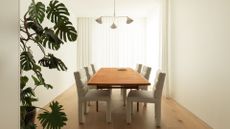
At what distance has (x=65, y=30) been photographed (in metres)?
2.21

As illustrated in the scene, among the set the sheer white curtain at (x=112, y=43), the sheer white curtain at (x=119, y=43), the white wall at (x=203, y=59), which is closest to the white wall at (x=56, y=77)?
the sheer white curtain at (x=112, y=43)

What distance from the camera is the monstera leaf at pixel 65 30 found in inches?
86.6

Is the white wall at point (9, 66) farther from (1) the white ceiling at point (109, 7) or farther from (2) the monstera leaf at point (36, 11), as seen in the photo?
(1) the white ceiling at point (109, 7)

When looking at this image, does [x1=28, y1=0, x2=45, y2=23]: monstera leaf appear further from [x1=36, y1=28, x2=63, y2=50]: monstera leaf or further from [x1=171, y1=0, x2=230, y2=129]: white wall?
[x1=171, y1=0, x2=230, y2=129]: white wall

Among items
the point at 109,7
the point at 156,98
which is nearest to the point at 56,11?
the point at 156,98

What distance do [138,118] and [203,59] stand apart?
147 cm

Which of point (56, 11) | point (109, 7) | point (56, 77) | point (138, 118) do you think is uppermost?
point (109, 7)

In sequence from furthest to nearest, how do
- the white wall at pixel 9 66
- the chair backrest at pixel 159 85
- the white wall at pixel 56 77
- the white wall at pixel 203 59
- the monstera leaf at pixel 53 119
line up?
1. the white wall at pixel 56 77
2. the chair backrest at pixel 159 85
3. the white wall at pixel 203 59
4. the monstera leaf at pixel 53 119
5. the white wall at pixel 9 66

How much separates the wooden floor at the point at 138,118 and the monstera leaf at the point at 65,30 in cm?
177

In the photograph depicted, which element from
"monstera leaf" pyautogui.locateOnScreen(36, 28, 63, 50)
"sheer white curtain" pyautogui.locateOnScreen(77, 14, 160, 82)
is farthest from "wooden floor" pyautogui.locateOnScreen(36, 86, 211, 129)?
"sheer white curtain" pyautogui.locateOnScreen(77, 14, 160, 82)

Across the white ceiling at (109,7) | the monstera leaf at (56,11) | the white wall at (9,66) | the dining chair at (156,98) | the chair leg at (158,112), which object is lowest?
the chair leg at (158,112)

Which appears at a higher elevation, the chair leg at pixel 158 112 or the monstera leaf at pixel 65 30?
the monstera leaf at pixel 65 30

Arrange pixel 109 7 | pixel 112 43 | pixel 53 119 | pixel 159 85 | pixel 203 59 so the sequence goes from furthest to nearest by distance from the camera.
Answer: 1. pixel 112 43
2. pixel 109 7
3. pixel 203 59
4. pixel 159 85
5. pixel 53 119

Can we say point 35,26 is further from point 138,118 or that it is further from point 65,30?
point 138,118
